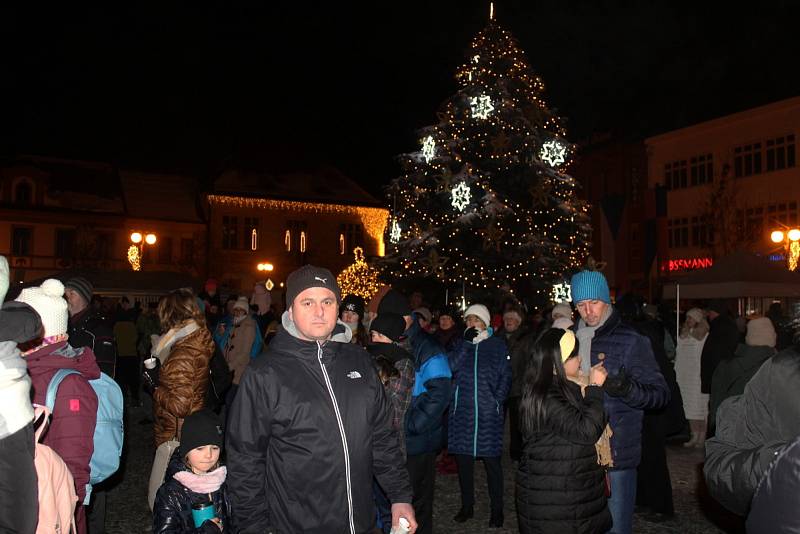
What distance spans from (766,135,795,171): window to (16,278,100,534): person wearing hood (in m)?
35.6

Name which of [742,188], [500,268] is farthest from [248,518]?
[742,188]

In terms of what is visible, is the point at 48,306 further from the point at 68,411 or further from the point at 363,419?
the point at 363,419

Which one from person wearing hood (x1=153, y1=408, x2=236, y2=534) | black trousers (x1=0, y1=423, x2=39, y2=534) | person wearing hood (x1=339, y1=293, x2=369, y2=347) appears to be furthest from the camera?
person wearing hood (x1=339, y1=293, x2=369, y2=347)

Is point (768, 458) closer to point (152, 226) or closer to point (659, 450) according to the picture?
point (659, 450)

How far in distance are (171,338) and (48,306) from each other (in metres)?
2.56

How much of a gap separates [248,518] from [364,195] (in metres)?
47.1

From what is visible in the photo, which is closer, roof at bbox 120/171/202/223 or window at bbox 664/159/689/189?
window at bbox 664/159/689/189

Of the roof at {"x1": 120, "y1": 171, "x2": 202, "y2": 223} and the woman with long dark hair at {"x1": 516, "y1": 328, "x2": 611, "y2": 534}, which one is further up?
the roof at {"x1": 120, "y1": 171, "x2": 202, "y2": 223}

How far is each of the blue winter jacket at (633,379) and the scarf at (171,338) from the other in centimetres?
347

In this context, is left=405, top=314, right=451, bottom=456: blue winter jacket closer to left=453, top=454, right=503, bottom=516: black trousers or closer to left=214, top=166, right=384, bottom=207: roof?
left=453, top=454, right=503, bottom=516: black trousers

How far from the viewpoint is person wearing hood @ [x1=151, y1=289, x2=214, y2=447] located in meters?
6.30

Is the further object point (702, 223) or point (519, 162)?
point (702, 223)

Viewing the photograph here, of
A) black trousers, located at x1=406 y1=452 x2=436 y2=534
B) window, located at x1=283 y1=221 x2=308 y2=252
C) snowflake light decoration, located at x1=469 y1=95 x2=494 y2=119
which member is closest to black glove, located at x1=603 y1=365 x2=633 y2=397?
black trousers, located at x1=406 y1=452 x2=436 y2=534

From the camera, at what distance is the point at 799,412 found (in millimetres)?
2160
